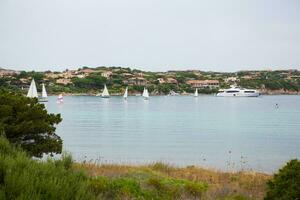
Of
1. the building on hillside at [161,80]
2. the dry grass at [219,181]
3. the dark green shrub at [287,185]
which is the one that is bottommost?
the building on hillside at [161,80]

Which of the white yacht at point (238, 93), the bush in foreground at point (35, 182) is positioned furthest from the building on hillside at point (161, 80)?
the bush in foreground at point (35, 182)

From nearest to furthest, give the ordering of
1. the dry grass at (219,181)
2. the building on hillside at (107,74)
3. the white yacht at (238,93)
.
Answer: the dry grass at (219,181) < the white yacht at (238,93) < the building on hillside at (107,74)

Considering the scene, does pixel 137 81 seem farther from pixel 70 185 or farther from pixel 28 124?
pixel 70 185

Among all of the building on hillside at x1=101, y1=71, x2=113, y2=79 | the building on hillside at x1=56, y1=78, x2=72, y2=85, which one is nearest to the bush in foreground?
the building on hillside at x1=56, y1=78, x2=72, y2=85

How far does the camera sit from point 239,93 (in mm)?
166500

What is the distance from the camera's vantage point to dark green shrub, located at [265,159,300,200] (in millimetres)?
7645

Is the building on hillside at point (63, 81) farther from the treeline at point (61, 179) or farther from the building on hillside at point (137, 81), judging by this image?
the treeline at point (61, 179)

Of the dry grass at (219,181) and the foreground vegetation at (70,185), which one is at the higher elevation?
the foreground vegetation at (70,185)

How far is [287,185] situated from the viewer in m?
7.98

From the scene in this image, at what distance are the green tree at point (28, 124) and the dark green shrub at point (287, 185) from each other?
696 cm

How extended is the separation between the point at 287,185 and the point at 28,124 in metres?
7.51

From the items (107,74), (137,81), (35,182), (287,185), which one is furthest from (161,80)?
(35,182)

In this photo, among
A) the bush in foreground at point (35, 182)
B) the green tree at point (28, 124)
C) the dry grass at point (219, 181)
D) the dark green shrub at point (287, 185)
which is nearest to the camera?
the bush in foreground at point (35, 182)

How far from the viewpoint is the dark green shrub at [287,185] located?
7645 mm
